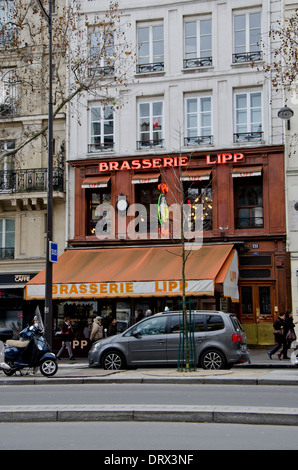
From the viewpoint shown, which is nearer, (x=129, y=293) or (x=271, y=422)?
(x=271, y=422)

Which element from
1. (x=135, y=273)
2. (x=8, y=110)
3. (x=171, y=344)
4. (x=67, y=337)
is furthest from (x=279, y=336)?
(x=8, y=110)

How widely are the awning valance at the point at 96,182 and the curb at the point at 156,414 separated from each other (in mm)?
16698

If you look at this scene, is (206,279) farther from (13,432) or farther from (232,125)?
(13,432)

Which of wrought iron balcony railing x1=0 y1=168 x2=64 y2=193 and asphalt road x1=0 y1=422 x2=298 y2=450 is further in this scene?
wrought iron balcony railing x1=0 y1=168 x2=64 y2=193

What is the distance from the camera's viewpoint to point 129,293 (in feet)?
74.6

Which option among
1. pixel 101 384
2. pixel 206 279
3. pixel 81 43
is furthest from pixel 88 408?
pixel 81 43

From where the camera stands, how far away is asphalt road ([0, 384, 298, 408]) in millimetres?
11562

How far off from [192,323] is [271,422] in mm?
8226

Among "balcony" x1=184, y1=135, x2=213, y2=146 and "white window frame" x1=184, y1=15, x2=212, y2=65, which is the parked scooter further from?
"white window frame" x1=184, y1=15, x2=212, y2=65

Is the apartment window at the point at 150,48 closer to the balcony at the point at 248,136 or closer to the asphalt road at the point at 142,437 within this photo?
the balcony at the point at 248,136

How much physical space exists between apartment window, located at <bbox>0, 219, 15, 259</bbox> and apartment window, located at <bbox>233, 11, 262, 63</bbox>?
37.3ft

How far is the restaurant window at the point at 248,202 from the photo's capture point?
25.3m

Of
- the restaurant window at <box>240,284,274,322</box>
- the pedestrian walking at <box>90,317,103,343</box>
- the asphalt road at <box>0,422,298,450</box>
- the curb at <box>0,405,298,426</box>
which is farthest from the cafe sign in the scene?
the asphalt road at <box>0,422,298,450</box>

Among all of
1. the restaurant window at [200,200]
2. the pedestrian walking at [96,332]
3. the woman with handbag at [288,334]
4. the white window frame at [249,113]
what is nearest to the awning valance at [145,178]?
the restaurant window at [200,200]
